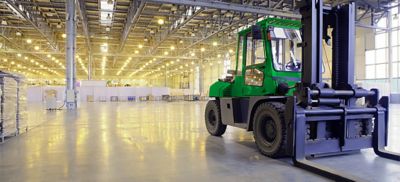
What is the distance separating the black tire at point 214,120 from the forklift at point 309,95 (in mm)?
1377

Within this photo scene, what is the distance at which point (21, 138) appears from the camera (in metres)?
7.50

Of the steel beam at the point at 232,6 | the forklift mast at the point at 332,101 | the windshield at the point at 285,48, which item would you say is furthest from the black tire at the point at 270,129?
the steel beam at the point at 232,6

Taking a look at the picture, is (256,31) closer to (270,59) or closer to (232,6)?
(270,59)

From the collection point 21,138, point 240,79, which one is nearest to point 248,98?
point 240,79

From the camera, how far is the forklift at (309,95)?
4730 mm

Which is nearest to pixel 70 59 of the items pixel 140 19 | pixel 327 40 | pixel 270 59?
pixel 140 19

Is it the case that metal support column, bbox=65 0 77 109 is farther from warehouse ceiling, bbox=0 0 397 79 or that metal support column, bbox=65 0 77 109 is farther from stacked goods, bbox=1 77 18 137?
stacked goods, bbox=1 77 18 137

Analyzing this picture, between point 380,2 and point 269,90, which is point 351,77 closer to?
point 269,90

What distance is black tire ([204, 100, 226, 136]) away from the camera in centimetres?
777

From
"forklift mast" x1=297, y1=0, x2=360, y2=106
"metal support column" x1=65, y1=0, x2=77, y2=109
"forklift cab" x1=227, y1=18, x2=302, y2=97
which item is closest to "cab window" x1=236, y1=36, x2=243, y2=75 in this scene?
"forklift cab" x1=227, y1=18, x2=302, y2=97

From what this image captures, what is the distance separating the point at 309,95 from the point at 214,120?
12.7 ft

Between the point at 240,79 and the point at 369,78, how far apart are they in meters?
22.5

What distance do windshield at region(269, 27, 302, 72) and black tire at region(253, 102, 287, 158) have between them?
0.87 meters

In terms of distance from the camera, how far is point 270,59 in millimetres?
5660
